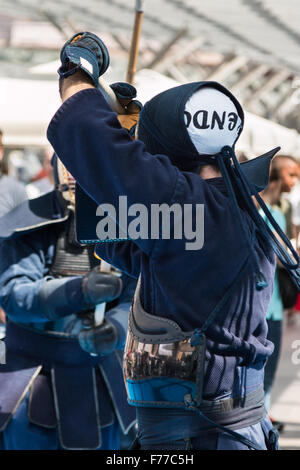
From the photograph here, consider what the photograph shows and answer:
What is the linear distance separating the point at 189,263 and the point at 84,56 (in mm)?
494

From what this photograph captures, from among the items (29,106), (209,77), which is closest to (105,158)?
(29,106)

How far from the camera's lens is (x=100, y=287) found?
2529mm

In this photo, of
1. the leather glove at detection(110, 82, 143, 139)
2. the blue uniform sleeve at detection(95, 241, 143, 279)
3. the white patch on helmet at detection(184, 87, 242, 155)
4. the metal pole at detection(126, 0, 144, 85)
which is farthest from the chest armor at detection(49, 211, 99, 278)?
the white patch on helmet at detection(184, 87, 242, 155)

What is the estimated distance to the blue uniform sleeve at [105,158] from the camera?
149 centimetres

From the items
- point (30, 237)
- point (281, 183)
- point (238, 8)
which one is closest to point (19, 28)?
→ point (238, 8)

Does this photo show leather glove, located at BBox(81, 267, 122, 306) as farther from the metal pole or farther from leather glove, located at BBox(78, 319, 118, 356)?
the metal pole

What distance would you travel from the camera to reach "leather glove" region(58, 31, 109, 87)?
1543 millimetres

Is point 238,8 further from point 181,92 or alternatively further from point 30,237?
point 181,92

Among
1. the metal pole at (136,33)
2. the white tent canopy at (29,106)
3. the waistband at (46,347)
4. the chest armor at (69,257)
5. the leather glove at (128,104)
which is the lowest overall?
the waistband at (46,347)

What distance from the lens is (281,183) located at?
506 cm

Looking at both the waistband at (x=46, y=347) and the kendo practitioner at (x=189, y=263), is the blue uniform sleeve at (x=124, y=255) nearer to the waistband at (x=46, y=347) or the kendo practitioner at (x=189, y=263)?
the kendo practitioner at (x=189, y=263)

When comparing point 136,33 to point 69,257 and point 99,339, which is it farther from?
point 99,339

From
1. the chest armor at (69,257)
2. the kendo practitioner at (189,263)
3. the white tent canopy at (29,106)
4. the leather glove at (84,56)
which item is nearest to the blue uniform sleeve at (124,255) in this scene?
the kendo practitioner at (189,263)
